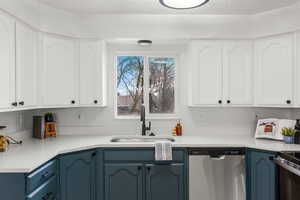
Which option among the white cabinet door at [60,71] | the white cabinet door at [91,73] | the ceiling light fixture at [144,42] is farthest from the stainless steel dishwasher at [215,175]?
the white cabinet door at [60,71]

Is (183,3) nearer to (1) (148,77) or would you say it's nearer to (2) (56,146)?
(1) (148,77)

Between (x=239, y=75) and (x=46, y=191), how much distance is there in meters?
2.32

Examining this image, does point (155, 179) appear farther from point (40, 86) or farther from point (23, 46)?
point (23, 46)

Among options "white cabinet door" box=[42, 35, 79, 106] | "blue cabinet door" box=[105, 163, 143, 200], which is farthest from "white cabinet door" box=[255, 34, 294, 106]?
"white cabinet door" box=[42, 35, 79, 106]

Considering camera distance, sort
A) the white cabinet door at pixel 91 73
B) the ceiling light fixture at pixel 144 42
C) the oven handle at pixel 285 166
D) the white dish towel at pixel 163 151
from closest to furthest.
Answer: the oven handle at pixel 285 166, the white dish towel at pixel 163 151, the white cabinet door at pixel 91 73, the ceiling light fixture at pixel 144 42

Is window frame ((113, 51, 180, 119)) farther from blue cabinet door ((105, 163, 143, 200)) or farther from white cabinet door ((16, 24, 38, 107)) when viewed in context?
white cabinet door ((16, 24, 38, 107))

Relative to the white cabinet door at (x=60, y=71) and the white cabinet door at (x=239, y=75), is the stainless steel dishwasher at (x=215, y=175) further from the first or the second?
the white cabinet door at (x=60, y=71)

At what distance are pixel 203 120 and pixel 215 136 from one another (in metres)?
0.27

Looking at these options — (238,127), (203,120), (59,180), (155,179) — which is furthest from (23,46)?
(238,127)

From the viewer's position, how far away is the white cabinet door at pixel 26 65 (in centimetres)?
223

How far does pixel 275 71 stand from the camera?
8.98ft

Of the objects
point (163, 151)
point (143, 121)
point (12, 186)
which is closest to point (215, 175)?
point (163, 151)

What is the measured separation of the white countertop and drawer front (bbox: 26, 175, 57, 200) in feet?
0.66

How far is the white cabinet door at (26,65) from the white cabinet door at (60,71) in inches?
5.2
